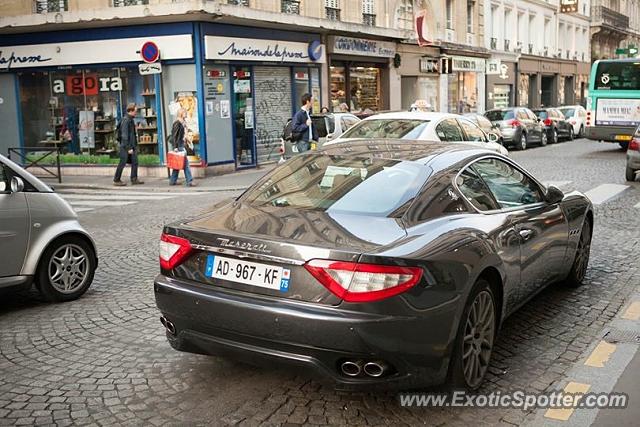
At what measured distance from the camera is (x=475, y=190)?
4.62 meters

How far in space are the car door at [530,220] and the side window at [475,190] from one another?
3.6 inches

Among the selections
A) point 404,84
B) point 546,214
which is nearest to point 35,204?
point 546,214

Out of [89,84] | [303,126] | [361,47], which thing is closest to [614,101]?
[361,47]

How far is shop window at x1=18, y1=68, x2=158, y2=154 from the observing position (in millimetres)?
19062

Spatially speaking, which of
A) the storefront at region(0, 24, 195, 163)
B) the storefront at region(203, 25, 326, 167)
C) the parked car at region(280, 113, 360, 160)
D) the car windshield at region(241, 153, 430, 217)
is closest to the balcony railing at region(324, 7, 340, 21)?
the storefront at region(203, 25, 326, 167)

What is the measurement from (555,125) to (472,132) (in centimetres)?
1772

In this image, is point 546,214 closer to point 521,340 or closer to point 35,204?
point 521,340

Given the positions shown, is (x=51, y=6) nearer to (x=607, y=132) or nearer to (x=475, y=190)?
(x=607, y=132)

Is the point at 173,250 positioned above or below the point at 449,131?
below

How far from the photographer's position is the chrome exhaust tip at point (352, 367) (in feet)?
11.5

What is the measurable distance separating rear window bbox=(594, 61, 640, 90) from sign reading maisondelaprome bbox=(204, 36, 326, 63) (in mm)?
8752

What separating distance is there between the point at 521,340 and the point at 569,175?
1153 centimetres

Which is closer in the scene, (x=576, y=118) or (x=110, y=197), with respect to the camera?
(x=110, y=197)

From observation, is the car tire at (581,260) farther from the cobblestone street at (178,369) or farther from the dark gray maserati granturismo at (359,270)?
the dark gray maserati granturismo at (359,270)
